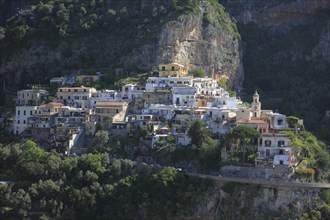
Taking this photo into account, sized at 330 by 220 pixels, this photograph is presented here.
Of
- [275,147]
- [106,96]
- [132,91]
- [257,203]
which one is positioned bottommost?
[257,203]

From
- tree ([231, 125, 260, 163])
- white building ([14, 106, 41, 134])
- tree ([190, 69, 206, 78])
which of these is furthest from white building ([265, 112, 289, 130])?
white building ([14, 106, 41, 134])

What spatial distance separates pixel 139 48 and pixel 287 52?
23410 mm

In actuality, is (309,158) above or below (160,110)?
below

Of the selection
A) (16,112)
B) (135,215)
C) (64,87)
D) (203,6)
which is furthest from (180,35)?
(135,215)

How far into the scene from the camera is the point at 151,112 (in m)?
86.0

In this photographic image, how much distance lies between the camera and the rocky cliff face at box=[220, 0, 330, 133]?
104 metres

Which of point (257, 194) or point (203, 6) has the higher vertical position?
point (203, 6)

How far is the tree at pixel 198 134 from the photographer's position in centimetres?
7800

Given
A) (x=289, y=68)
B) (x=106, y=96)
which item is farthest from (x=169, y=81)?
(x=289, y=68)

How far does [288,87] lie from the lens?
4262 inches

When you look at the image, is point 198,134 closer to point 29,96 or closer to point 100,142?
point 100,142

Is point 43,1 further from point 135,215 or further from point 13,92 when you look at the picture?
point 135,215

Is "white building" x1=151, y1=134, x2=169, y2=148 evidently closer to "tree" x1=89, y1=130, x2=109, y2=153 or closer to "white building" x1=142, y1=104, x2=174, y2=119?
"white building" x1=142, y1=104, x2=174, y2=119

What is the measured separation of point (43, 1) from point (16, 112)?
27.8 m
